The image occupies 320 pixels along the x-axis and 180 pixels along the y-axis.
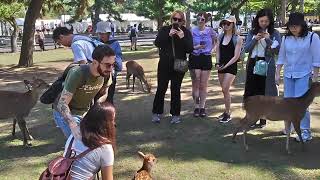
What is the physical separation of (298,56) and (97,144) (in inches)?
155

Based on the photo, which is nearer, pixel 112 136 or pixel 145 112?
pixel 112 136

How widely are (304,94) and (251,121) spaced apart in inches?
31.4

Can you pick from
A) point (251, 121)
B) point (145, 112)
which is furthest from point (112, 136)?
point (145, 112)

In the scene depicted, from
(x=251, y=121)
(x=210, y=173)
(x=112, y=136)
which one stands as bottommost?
(x=210, y=173)

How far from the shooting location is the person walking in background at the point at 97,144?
338cm

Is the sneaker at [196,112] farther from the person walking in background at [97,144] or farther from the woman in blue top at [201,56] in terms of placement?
the person walking in background at [97,144]

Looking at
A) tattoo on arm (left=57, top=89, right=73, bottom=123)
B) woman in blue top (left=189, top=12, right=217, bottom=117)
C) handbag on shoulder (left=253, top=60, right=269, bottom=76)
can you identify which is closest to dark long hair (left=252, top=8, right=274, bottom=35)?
handbag on shoulder (left=253, top=60, right=269, bottom=76)

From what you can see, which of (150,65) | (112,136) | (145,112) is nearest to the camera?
(112,136)

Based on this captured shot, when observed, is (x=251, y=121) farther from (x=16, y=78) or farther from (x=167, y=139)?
(x=16, y=78)

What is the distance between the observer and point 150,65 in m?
19.0

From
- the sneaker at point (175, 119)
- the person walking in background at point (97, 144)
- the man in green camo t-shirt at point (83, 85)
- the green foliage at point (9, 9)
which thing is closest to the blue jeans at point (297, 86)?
the sneaker at point (175, 119)

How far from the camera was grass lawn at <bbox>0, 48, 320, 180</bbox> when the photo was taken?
579cm

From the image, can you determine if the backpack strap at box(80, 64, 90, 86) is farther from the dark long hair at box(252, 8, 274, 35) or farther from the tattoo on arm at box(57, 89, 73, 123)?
the dark long hair at box(252, 8, 274, 35)

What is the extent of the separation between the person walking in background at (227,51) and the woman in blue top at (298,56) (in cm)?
101
